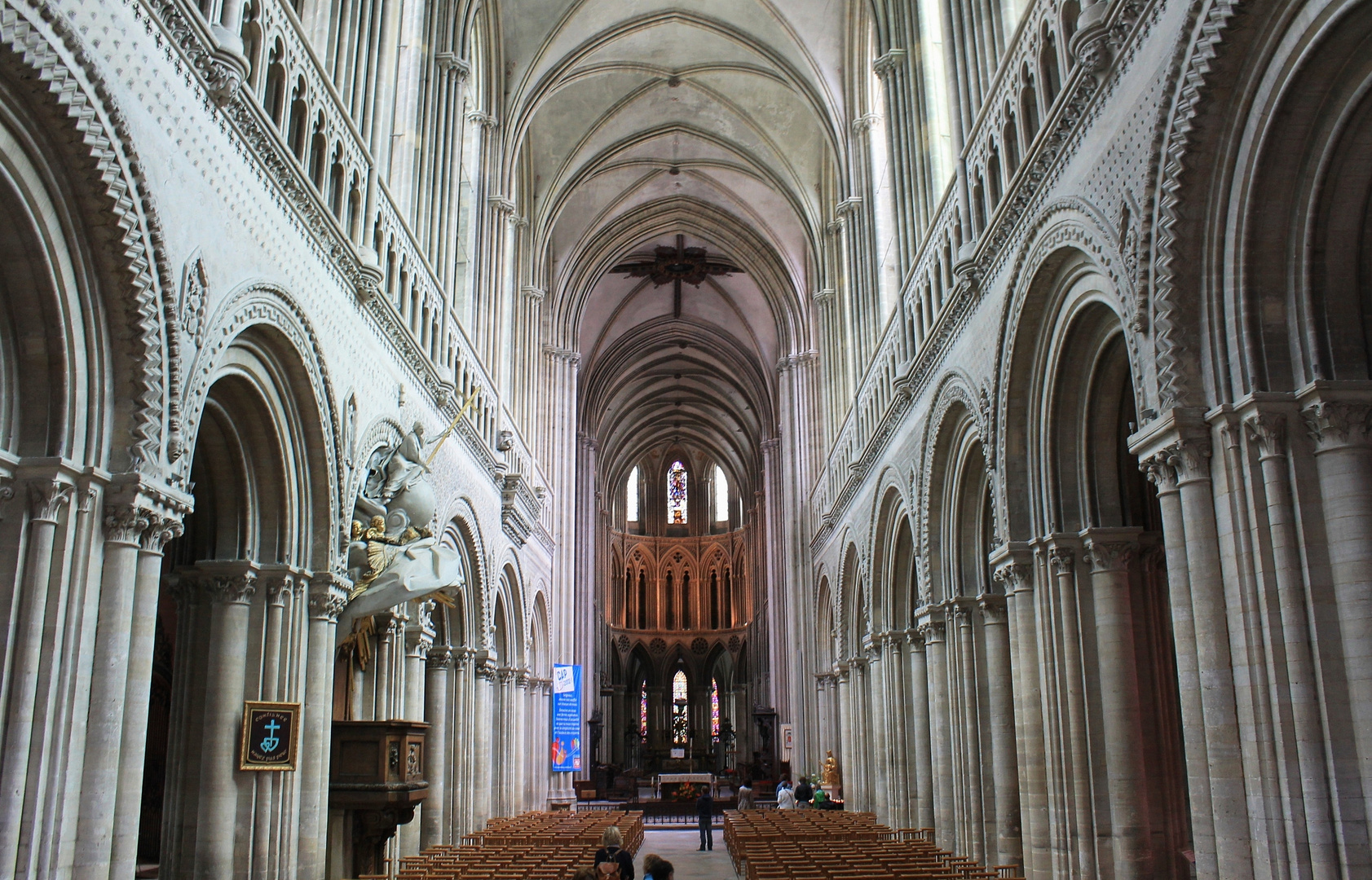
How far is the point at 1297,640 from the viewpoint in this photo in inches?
270

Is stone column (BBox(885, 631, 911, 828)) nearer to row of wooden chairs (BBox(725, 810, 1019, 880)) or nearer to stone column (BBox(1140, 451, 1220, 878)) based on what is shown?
row of wooden chairs (BBox(725, 810, 1019, 880))

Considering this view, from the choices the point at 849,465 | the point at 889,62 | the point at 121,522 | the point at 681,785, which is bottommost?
the point at 681,785

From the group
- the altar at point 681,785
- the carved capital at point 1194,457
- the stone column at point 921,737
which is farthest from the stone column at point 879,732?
the altar at point 681,785

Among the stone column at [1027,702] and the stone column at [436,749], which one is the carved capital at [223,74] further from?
the stone column at [436,749]

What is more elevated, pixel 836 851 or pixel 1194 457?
pixel 1194 457

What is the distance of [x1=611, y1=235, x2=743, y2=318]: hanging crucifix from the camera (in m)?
35.3

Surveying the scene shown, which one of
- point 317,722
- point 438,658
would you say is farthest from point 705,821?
point 317,722

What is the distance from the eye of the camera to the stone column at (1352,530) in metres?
6.59

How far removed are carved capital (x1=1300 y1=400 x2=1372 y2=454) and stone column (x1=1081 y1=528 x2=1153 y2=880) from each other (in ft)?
12.0

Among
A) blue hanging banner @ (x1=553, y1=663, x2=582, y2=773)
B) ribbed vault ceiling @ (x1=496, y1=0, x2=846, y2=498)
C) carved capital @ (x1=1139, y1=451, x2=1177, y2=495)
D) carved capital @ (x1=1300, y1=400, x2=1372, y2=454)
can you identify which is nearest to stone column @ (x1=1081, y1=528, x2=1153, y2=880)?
carved capital @ (x1=1139, y1=451, x2=1177, y2=495)

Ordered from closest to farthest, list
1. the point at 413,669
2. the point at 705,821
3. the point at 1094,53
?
1. the point at 1094,53
2. the point at 413,669
3. the point at 705,821

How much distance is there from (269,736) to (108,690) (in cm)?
296

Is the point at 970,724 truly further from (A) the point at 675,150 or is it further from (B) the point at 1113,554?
(A) the point at 675,150

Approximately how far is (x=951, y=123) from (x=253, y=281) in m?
9.12
